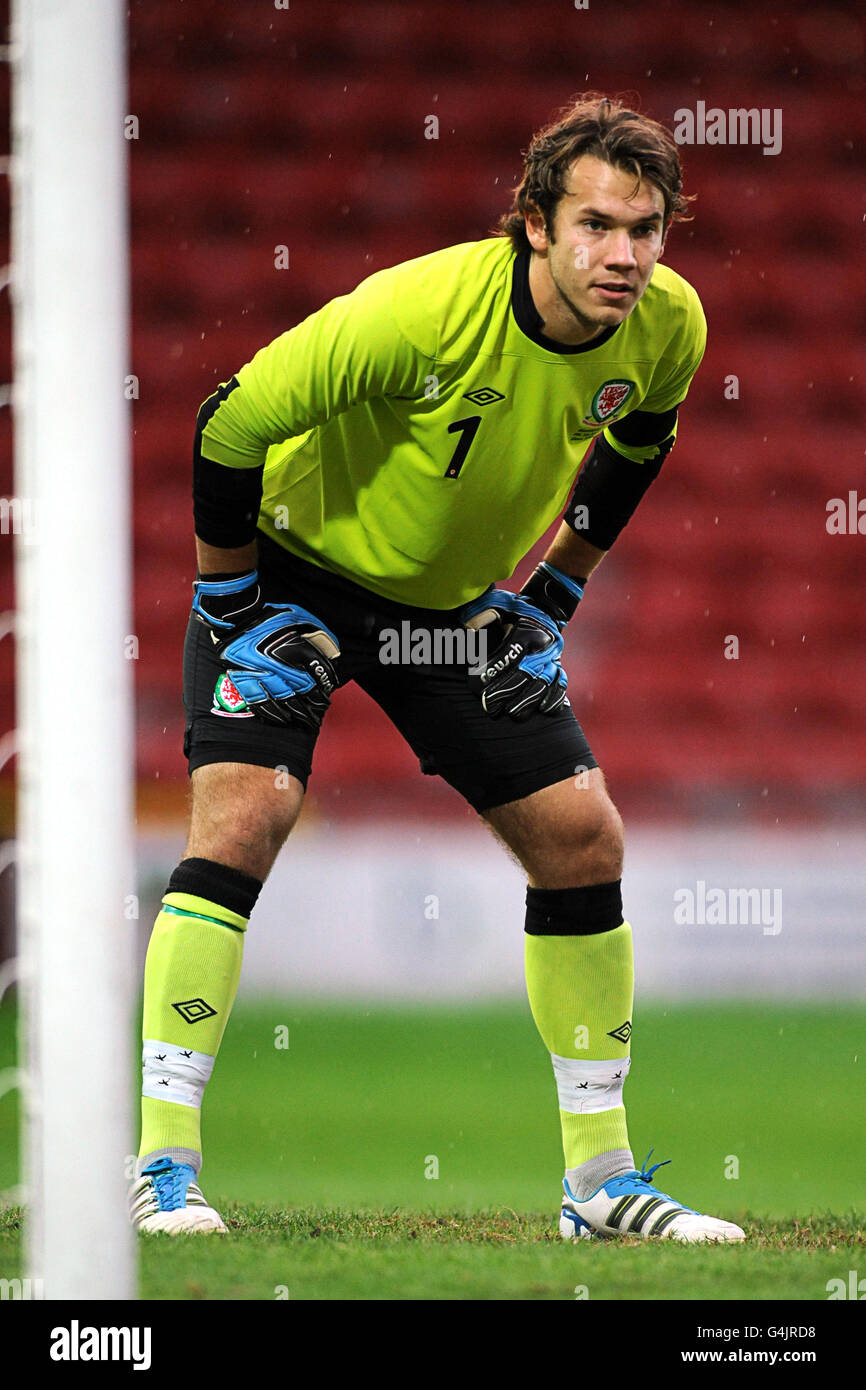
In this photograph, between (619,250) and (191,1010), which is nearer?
(619,250)

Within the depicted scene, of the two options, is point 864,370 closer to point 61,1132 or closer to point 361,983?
point 361,983

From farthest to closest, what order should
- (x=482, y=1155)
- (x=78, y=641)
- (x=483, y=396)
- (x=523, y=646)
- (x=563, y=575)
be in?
(x=482, y=1155) < (x=563, y=575) < (x=523, y=646) < (x=483, y=396) < (x=78, y=641)

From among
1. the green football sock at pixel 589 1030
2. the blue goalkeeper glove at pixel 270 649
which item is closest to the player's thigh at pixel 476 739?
the blue goalkeeper glove at pixel 270 649

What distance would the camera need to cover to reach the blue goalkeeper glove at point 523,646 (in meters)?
2.38

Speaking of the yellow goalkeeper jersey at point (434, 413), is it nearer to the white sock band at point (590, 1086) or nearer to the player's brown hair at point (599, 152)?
the player's brown hair at point (599, 152)

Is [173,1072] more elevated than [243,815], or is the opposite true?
[243,815]

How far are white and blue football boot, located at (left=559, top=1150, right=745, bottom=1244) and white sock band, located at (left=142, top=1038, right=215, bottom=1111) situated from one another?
0.55m

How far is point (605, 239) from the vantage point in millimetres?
2096

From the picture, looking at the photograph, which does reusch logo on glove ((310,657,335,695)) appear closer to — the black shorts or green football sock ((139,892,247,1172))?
the black shorts

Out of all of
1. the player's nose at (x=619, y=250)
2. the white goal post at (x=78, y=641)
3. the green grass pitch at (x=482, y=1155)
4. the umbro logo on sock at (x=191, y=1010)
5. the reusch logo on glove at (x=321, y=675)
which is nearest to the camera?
the white goal post at (x=78, y=641)

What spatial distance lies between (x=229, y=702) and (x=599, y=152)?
86 centimetres

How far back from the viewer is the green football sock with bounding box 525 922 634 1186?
2.35 meters

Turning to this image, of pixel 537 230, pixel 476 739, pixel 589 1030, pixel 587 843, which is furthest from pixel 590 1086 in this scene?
pixel 537 230

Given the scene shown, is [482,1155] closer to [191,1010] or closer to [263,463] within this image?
[191,1010]
